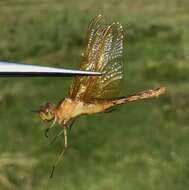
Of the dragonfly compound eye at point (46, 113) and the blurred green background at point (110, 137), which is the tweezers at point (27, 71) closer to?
the dragonfly compound eye at point (46, 113)

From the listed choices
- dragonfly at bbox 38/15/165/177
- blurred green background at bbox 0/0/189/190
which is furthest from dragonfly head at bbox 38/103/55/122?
blurred green background at bbox 0/0/189/190

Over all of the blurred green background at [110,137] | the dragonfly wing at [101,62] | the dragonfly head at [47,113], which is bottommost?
the blurred green background at [110,137]

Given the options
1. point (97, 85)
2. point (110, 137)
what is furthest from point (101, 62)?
point (110, 137)

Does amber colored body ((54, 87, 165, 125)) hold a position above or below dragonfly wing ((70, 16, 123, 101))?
below

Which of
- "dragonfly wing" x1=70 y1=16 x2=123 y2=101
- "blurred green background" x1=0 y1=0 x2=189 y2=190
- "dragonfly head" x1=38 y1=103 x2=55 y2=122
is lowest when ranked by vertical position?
"blurred green background" x1=0 y1=0 x2=189 y2=190

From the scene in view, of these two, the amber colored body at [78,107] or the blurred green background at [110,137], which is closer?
the amber colored body at [78,107]

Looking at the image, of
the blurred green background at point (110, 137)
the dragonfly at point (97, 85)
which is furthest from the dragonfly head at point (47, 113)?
the blurred green background at point (110, 137)

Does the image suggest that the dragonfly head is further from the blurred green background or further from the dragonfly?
the blurred green background

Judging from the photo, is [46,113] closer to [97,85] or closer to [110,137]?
[97,85]
